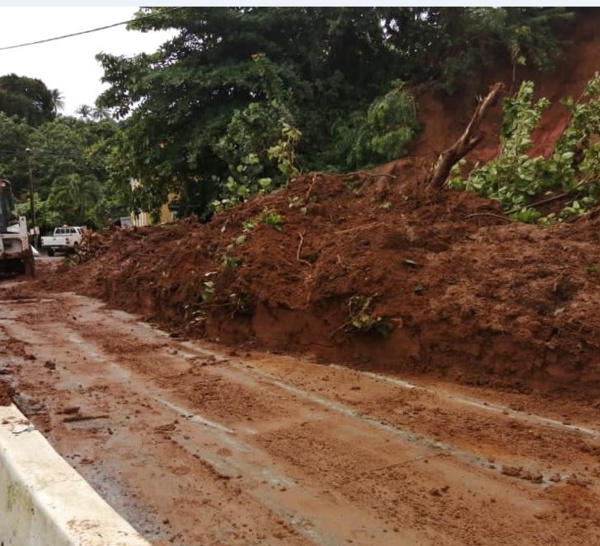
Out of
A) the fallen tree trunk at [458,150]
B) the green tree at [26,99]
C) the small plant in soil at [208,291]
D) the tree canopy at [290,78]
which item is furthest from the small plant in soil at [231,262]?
the green tree at [26,99]

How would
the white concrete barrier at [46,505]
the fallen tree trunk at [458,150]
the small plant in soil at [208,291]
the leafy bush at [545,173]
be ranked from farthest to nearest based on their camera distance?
the fallen tree trunk at [458,150], the leafy bush at [545,173], the small plant in soil at [208,291], the white concrete barrier at [46,505]

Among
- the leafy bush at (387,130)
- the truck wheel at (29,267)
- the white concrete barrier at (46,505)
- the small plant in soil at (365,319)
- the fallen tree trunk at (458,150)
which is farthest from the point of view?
the truck wheel at (29,267)

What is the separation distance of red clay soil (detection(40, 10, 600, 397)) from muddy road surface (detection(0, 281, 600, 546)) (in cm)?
34

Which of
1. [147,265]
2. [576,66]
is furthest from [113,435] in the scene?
[576,66]

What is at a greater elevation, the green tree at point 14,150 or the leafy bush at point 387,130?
the green tree at point 14,150

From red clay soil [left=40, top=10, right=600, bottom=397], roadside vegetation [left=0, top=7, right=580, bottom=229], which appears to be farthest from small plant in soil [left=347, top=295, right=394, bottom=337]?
roadside vegetation [left=0, top=7, right=580, bottom=229]

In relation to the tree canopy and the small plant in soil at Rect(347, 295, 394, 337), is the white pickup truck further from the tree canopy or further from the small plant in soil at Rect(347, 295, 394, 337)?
the small plant in soil at Rect(347, 295, 394, 337)

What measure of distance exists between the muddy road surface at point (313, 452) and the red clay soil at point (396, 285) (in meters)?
0.34

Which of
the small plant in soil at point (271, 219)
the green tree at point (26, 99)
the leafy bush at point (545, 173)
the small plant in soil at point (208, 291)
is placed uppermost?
the green tree at point (26, 99)

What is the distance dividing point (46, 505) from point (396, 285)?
476 centimetres

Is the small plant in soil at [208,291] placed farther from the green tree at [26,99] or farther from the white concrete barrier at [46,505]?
the green tree at [26,99]

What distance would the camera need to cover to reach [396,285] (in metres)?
6.75

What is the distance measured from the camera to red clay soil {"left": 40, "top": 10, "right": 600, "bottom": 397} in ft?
18.8

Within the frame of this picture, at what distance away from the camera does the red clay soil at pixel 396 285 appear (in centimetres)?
574
